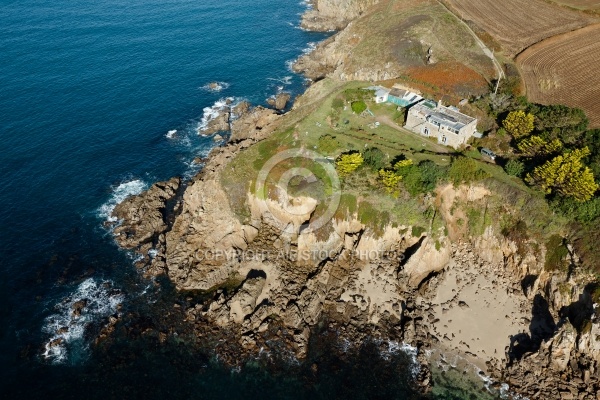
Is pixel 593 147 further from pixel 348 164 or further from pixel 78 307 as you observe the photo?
pixel 78 307

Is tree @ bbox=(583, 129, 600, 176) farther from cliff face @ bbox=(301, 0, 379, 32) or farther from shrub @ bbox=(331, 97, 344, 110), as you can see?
cliff face @ bbox=(301, 0, 379, 32)

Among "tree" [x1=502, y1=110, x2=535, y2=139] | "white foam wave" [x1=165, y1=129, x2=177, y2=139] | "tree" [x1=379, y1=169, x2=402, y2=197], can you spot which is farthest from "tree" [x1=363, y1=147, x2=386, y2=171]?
"white foam wave" [x1=165, y1=129, x2=177, y2=139]

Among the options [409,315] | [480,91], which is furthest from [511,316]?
[480,91]

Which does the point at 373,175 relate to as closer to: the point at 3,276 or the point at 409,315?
the point at 409,315

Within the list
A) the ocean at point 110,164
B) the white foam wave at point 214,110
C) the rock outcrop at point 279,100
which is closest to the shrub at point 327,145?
the ocean at point 110,164

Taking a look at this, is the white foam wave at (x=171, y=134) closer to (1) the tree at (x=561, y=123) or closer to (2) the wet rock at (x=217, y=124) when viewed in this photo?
(2) the wet rock at (x=217, y=124)

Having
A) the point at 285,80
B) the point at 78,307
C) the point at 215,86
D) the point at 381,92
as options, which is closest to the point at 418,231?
the point at 381,92
